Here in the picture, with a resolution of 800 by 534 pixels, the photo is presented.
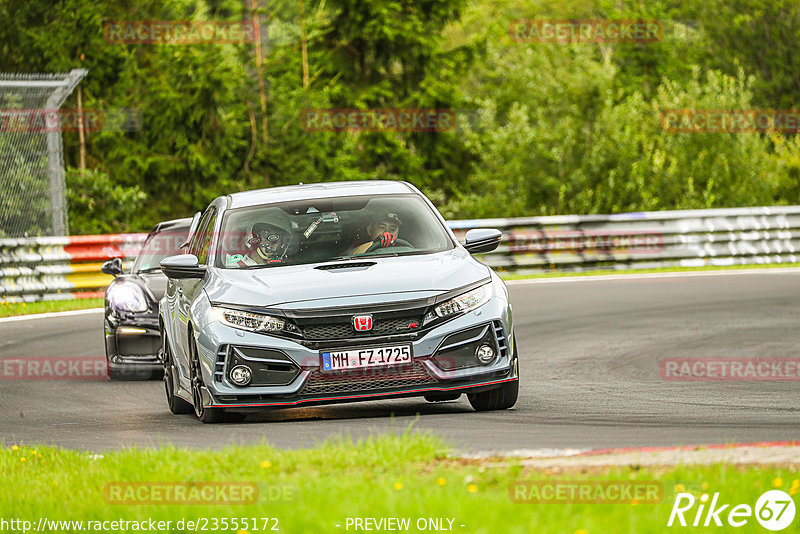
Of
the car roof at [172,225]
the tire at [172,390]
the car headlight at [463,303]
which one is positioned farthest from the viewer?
the car roof at [172,225]

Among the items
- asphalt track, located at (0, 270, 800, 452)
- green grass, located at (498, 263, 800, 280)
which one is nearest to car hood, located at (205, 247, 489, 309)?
asphalt track, located at (0, 270, 800, 452)

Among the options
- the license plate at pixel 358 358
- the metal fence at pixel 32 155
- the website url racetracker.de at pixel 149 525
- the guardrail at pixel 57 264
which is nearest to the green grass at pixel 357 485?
the website url racetracker.de at pixel 149 525

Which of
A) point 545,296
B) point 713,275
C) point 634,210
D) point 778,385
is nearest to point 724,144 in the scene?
point 634,210

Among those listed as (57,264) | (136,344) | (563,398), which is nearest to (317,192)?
(563,398)

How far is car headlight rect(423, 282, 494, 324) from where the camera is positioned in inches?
341

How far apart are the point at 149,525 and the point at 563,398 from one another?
16.7 feet

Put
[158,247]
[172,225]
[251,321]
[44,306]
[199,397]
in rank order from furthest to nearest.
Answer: [44,306]
[172,225]
[158,247]
[199,397]
[251,321]

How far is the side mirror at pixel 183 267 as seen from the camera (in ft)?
31.3

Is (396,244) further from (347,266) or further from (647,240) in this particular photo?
(647,240)

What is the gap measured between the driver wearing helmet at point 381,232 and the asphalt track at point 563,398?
1.15 meters

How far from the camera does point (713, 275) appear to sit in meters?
23.0

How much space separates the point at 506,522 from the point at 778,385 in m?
6.12

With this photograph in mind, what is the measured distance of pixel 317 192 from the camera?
33.4 ft

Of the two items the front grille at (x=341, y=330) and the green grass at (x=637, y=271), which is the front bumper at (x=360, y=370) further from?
the green grass at (x=637, y=271)
